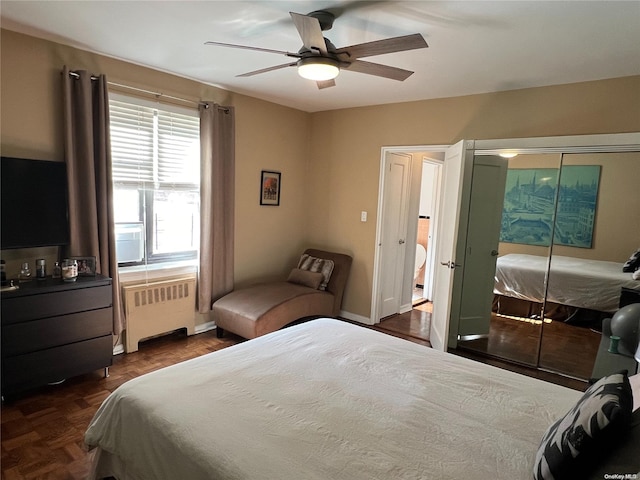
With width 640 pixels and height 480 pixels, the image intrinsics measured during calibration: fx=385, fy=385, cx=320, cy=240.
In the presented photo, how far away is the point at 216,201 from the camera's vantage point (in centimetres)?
393

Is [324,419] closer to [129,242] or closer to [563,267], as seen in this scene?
[129,242]

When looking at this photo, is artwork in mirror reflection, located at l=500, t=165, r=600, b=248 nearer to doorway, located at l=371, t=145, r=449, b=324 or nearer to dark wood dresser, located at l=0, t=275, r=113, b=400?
doorway, located at l=371, t=145, r=449, b=324

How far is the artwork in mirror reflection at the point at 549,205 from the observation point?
316 cm

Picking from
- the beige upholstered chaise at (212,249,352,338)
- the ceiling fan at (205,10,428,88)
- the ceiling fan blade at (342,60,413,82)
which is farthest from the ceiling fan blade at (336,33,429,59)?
the beige upholstered chaise at (212,249,352,338)

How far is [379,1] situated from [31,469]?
3069mm

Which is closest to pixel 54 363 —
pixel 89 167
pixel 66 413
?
pixel 66 413

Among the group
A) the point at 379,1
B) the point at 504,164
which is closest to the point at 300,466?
the point at 379,1

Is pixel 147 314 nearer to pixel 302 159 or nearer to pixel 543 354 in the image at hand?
pixel 302 159

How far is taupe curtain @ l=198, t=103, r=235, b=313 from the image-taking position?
12.5 ft

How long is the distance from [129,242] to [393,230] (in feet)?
9.50

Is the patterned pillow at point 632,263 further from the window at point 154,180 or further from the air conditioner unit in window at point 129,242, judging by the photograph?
the air conditioner unit in window at point 129,242

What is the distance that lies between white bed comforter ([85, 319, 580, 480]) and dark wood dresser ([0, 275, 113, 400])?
1222mm

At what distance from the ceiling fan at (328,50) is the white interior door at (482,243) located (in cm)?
173

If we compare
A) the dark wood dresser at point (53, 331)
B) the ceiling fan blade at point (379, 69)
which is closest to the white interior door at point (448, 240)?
the ceiling fan blade at point (379, 69)
